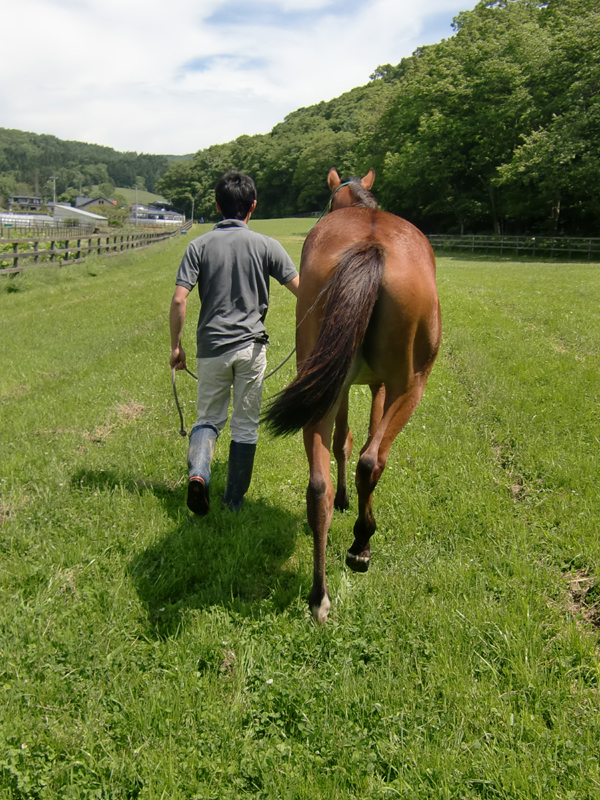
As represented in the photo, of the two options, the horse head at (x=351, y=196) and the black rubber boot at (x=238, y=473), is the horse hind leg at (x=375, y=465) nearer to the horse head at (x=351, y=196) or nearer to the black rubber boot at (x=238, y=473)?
the black rubber boot at (x=238, y=473)

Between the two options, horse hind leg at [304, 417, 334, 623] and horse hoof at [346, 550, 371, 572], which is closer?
horse hind leg at [304, 417, 334, 623]

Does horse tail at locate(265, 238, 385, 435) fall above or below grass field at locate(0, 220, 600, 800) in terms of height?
above

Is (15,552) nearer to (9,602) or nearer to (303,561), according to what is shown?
(9,602)

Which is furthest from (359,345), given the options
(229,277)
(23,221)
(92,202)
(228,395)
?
(92,202)

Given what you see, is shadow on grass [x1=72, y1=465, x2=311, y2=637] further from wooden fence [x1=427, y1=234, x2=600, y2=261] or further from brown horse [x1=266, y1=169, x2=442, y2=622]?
wooden fence [x1=427, y1=234, x2=600, y2=261]

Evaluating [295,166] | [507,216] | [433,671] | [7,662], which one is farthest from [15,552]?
[295,166]

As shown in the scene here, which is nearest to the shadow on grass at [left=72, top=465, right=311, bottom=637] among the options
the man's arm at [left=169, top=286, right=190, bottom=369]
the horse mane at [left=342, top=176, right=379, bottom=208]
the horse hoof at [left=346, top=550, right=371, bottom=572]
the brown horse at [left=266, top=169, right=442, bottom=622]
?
the horse hoof at [left=346, top=550, right=371, bottom=572]

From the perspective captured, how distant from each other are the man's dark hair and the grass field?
2227 mm

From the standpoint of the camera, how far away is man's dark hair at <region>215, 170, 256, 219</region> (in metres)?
4.29

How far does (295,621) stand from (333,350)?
4.84 feet

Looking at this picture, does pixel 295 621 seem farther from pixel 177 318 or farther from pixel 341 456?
pixel 177 318

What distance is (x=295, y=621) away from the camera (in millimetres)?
3170

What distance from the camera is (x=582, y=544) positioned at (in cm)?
383

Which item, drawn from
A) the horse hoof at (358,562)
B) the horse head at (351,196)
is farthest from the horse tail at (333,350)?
the horse head at (351,196)
